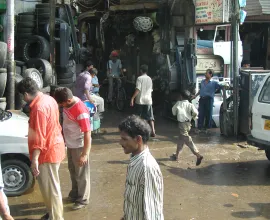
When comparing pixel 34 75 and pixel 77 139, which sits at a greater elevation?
pixel 34 75

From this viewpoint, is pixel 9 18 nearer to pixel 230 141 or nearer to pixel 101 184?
pixel 101 184

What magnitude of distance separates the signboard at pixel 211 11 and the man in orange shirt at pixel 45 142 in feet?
23.8

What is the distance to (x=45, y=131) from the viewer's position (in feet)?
15.7

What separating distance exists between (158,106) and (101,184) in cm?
822

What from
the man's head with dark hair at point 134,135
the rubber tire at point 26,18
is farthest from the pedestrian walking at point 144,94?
the man's head with dark hair at point 134,135

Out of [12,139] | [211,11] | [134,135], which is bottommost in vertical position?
[12,139]

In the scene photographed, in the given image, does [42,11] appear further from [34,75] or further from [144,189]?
[144,189]

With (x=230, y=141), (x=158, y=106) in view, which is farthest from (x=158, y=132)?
(x=158, y=106)

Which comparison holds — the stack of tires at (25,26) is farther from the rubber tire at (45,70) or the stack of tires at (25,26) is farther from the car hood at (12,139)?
the car hood at (12,139)

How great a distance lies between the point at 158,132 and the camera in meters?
11.3

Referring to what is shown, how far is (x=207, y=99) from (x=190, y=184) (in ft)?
14.8

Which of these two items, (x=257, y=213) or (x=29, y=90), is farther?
(x=257, y=213)

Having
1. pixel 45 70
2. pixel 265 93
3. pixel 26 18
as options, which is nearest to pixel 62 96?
pixel 265 93

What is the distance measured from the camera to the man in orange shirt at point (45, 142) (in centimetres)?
473
